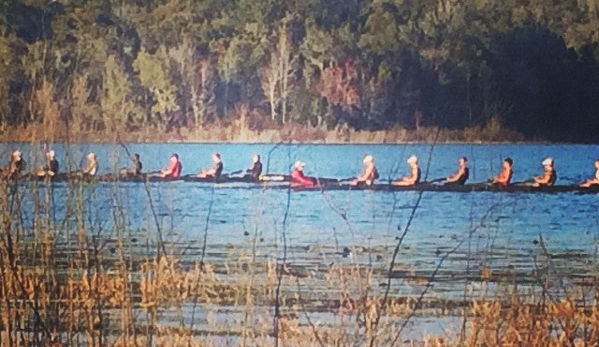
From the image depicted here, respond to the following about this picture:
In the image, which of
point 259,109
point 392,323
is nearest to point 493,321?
point 392,323

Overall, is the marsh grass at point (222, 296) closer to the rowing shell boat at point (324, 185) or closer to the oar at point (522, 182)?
the rowing shell boat at point (324, 185)

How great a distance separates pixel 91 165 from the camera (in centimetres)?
265

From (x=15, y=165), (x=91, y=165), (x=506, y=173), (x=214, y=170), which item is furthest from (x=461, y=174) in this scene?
(x=15, y=165)

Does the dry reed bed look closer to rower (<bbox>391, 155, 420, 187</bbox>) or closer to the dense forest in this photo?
rower (<bbox>391, 155, 420, 187</bbox>)

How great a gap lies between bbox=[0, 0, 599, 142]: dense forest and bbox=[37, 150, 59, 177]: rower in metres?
0.08

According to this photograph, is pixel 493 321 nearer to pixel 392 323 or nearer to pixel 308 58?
pixel 392 323

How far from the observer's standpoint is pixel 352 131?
257 cm

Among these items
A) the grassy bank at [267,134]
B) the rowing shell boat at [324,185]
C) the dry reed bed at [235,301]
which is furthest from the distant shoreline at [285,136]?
the dry reed bed at [235,301]

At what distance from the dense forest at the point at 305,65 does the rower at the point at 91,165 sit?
8cm

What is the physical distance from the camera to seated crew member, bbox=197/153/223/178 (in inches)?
102

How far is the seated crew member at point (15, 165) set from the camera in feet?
8.70

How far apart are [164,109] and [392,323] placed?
0.93 metres

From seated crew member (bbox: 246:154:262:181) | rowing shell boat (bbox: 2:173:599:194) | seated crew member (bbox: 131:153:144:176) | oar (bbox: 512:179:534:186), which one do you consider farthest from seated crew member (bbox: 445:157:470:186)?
seated crew member (bbox: 131:153:144:176)

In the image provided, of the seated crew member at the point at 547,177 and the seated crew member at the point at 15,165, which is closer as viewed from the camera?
the seated crew member at the point at 547,177
